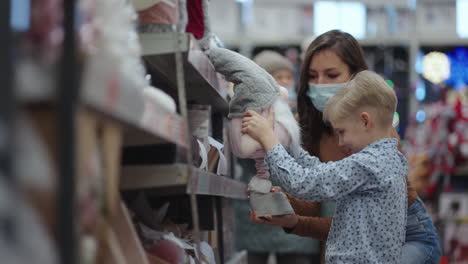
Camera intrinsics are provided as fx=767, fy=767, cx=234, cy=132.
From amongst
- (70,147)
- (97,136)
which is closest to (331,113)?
(97,136)

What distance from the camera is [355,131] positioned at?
259 cm

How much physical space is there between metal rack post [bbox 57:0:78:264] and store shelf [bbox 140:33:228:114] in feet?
3.04

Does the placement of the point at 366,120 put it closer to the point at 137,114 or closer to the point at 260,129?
the point at 260,129

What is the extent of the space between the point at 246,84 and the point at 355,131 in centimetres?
41

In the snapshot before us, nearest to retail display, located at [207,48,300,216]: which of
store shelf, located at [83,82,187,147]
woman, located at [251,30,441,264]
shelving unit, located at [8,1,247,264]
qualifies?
woman, located at [251,30,441,264]

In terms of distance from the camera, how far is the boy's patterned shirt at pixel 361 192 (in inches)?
97.0

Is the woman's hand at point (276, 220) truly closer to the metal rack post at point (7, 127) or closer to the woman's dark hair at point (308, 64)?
the woman's dark hair at point (308, 64)

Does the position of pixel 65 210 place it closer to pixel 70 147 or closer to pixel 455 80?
pixel 70 147

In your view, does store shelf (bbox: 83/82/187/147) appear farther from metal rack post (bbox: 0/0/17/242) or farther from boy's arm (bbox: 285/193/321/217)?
boy's arm (bbox: 285/193/321/217)

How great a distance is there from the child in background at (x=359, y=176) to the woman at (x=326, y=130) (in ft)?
1.27

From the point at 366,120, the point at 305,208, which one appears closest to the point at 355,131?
the point at 366,120

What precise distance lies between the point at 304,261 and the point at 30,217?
12.4 feet

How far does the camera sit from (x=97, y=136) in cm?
144

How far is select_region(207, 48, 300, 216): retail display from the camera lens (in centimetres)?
268
